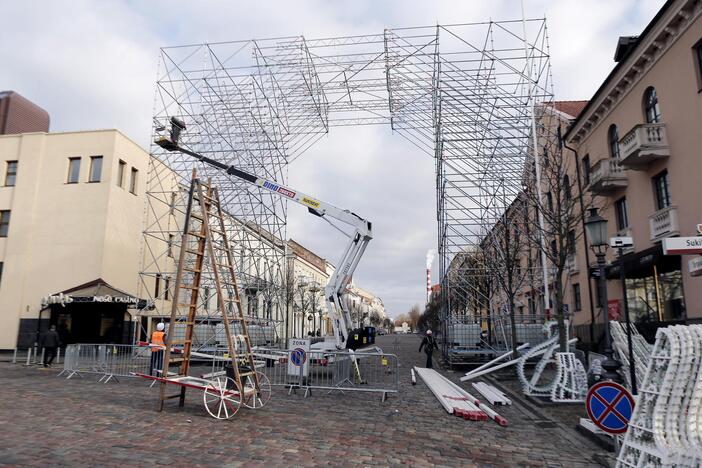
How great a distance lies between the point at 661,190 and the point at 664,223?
6.01 ft

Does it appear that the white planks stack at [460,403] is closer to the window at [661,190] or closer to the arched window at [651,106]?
the window at [661,190]

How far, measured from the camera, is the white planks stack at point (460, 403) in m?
9.27

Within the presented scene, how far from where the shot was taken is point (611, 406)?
Answer: 579cm

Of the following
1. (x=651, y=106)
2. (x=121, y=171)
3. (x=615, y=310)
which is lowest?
(x=615, y=310)

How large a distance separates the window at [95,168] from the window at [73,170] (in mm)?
796

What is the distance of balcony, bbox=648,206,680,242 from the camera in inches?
636

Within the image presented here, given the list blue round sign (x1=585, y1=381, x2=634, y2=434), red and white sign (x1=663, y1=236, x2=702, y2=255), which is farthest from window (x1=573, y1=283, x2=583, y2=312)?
blue round sign (x1=585, y1=381, x2=634, y2=434)

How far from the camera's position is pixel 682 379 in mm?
4551

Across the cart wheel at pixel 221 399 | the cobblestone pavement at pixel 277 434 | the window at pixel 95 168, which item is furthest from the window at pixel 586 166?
the window at pixel 95 168

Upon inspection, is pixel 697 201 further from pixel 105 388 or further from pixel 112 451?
pixel 105 388

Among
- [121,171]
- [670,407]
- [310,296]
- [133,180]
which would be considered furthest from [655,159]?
[310,296]

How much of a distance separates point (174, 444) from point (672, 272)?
1736 centimetres

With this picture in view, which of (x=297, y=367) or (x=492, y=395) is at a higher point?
(x=297, y=367)

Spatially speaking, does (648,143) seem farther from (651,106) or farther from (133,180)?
(133,180)
